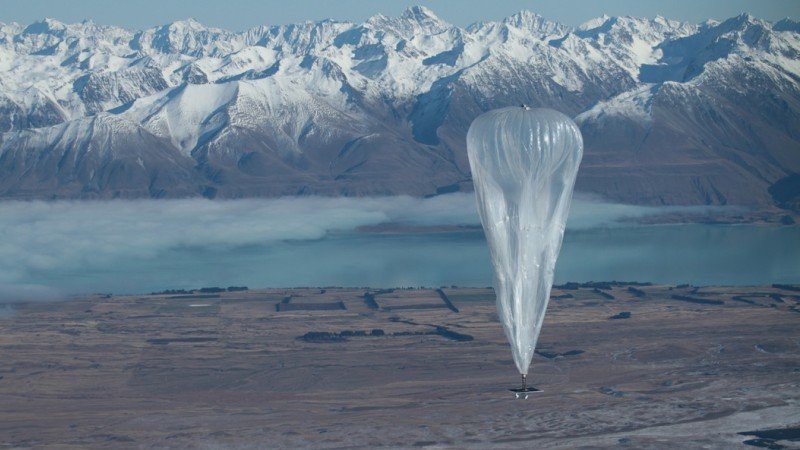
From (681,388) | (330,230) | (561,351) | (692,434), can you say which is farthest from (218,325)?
(330,230)

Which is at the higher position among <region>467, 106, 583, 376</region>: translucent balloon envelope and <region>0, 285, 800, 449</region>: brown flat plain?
<region>467, 106, 583, 376</region>: translucent balloon envelope

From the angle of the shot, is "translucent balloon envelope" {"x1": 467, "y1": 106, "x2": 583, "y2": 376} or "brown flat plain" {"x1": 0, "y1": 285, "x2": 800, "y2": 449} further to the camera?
"brown flat plain" {"x1": 0, "y1": 285, "x2": 800, "y2": 449}

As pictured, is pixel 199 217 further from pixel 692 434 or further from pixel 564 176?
pixel 564 176

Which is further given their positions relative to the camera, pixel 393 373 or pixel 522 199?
pixel 393 373

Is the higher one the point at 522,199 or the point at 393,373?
the point at 522,199

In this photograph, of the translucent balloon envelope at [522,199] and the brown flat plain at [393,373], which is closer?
the translucent balloon envelope at [522,199]
